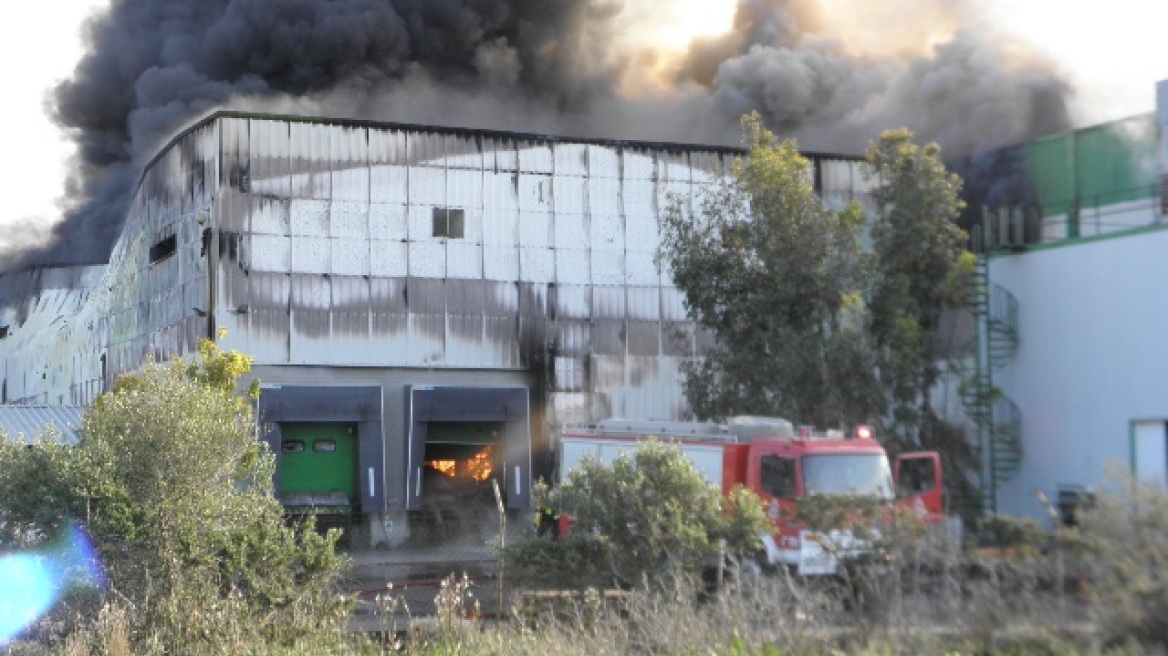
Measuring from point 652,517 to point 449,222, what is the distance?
15.4 meters

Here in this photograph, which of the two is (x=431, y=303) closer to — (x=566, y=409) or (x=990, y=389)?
(x=566, y=409)

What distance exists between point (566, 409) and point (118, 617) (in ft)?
56.0

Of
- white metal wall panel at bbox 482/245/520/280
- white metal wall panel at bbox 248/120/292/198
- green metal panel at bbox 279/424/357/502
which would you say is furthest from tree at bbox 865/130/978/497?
white metal wall panel at bbox 248/120/292/198

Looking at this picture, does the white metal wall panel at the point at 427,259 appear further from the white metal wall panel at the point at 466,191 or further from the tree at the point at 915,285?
the tree at the point at 915,285

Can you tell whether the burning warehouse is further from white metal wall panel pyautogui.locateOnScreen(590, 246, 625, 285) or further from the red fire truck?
the red fire truck

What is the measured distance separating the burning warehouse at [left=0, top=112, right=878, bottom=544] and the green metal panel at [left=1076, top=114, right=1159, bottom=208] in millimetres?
4951


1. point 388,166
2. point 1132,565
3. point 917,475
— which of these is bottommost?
point 917,475

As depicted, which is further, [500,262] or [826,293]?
[500,262]

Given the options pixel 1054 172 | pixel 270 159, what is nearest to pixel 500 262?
pixel 270 159

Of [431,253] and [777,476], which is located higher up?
[431,253]

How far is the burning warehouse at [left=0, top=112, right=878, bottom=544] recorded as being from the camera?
25.0 meters

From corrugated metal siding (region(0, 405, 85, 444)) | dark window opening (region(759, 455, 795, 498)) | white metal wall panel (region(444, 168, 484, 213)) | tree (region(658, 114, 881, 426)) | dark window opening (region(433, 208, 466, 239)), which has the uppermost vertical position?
white metal wall panel (region(444, 168, 484, 213))

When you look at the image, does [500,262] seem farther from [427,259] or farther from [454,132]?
[454,132]

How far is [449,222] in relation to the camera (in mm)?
26266
